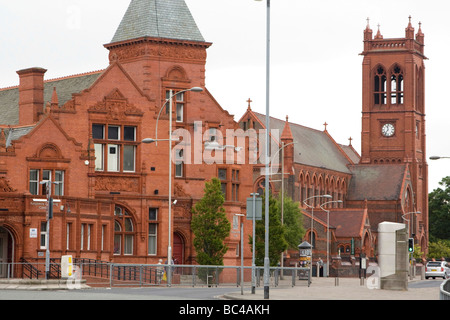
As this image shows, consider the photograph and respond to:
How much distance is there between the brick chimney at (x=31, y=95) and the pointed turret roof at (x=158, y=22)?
290 inches

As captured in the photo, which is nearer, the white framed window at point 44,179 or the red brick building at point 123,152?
the red brick building at point 123,152

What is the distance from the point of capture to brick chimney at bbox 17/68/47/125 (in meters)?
61.8

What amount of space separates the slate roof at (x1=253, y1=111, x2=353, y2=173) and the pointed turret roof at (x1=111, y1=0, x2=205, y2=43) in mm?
55721

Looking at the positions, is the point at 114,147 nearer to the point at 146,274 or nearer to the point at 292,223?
the point at 146,274

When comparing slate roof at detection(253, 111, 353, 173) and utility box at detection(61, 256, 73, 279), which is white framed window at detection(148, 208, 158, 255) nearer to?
utility box at detection(61, 256, 73, 279)

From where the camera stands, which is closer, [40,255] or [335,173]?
[40,255]

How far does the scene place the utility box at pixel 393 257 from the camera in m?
47.2

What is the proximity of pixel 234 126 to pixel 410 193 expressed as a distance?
75568mm

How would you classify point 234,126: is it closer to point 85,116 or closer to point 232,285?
point 85,116

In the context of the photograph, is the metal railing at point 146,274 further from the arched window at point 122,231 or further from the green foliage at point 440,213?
the green foliage at point 440,213

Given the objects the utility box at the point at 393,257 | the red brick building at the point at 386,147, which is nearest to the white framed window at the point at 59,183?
the utility box at the point at 393,257

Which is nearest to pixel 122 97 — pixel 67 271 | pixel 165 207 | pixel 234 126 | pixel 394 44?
pixel 165 207

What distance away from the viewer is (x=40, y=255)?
177 feet
